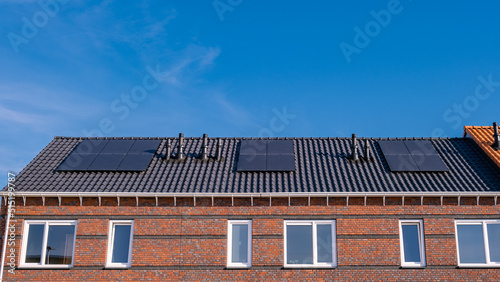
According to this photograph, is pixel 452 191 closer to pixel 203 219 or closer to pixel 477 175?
pixel 477 175

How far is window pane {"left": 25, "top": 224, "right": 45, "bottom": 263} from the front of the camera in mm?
15211

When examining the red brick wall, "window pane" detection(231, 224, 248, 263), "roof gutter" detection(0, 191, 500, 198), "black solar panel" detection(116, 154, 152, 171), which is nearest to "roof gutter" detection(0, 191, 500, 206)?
"roof gutter" detection(0, 191, 500, 198)

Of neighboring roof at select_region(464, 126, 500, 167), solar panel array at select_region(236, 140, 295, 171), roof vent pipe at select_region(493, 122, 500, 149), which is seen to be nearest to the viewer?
solar panel array at select_region(236, 140, 295, 171)

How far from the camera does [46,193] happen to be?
50.3 feet

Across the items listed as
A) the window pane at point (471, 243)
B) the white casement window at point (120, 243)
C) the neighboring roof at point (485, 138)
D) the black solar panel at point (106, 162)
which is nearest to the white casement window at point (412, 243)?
the window pane at point (471, 243)

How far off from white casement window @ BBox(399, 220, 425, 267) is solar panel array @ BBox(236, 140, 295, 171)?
404 cm

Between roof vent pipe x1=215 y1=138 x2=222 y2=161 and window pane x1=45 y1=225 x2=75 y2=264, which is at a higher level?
roof vent pipe x1=215 y1=138 x2=222 y2=161

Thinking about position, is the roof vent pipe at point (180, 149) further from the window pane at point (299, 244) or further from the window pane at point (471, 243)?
the window pane at point (471, 243)

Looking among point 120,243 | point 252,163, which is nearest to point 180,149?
point 252,163

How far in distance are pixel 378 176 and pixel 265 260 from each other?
4765 mm

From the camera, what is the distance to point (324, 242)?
1532 cm

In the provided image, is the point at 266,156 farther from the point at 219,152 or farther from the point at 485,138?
the point at 485,138

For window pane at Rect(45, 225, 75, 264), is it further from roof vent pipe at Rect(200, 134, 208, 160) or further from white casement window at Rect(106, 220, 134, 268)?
roof vent pipe at Rect(200, 134, 208, 160)

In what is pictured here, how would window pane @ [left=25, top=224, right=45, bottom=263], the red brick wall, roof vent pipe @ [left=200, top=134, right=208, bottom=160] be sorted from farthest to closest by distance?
roof vent pipe @ [left=200, top=134, right=208, bottom=160], window pane @ [left=25, top=224, right=45, bottom=263], the red brick wall
